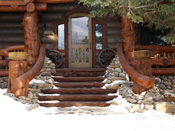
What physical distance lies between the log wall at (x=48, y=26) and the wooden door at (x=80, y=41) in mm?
498

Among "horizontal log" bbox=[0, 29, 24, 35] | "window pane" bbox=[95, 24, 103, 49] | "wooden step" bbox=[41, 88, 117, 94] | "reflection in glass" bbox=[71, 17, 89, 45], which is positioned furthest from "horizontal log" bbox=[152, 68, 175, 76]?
"horizontal log" bbox=[0, 29, 24, 35]

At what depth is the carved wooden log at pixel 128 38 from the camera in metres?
7.43

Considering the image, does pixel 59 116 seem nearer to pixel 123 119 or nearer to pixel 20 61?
pixel 123 119

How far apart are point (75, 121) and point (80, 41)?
5866 millimetres

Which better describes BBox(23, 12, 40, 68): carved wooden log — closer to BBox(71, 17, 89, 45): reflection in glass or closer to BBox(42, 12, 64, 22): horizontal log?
BBox(42, 12, 64, 22): horizontal log

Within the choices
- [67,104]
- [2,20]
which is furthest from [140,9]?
[2,20]

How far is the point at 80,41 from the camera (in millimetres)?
10516

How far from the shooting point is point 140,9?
6.38m

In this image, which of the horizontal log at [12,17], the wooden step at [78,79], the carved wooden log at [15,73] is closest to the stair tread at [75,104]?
the carved wooden log at [15,73]

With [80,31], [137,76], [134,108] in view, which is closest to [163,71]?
[137,76]

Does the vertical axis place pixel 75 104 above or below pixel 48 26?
below

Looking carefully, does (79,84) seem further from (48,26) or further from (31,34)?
(48,26)

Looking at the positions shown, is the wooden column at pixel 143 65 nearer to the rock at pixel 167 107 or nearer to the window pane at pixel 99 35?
the rock at pixel 167 107

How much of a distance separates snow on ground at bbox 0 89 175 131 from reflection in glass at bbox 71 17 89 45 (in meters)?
5.12
